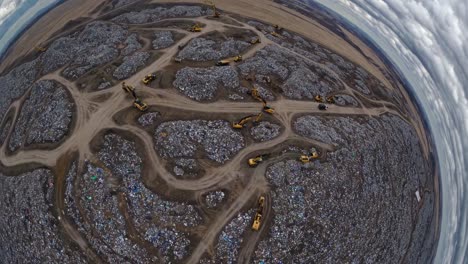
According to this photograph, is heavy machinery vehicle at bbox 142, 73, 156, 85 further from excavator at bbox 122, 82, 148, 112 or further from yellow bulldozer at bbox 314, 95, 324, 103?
yellow bulldozer at bbox 314, 95, 324, 103

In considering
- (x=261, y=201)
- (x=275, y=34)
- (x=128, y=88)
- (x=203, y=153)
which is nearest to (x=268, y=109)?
(x=203, y=153)

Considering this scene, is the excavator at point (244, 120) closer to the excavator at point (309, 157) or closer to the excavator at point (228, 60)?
the excavator at point (309, 157)

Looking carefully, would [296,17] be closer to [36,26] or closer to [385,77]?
[385,77]

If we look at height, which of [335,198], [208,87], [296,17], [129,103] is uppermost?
[296,17]

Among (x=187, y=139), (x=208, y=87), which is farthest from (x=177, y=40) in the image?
(x=187, y=139)

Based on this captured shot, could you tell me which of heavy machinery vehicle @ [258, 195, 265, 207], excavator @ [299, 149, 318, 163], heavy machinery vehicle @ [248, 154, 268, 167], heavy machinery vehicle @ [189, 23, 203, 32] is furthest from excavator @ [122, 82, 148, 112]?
excavator @ [299, 149, 318, 163]

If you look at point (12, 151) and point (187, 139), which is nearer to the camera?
point (187, 139)

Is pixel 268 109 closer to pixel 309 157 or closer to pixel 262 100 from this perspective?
pixel 262 100

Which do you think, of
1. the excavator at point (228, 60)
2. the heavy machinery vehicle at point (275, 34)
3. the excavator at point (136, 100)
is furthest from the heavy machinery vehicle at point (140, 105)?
the heavy machinery vehicle at point (275, 34)
